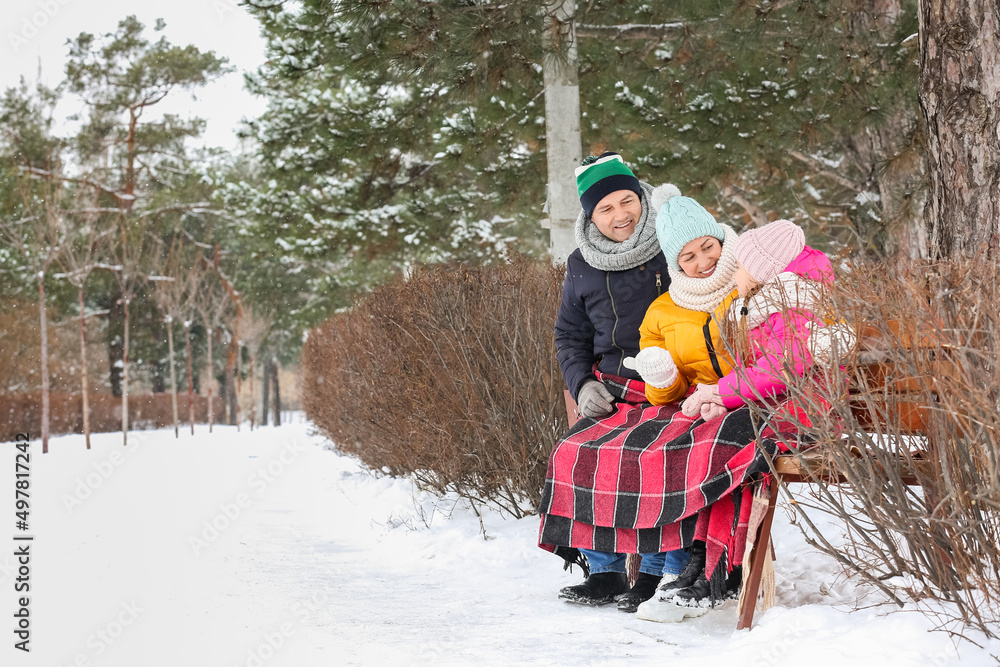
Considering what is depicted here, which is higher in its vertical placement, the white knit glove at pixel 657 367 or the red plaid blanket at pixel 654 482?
the white knit glove at pixel 657 367

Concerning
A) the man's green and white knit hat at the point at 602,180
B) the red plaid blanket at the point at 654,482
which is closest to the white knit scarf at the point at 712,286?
the red plaid blanket at the point at 654,482

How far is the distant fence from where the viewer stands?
20.1m

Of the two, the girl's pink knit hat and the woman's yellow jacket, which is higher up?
the girl's pink knit hat

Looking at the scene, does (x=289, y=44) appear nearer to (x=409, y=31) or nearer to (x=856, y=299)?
(x=409, y=31)

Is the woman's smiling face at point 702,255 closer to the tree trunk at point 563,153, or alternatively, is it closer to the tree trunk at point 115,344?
the tree trunk at point 563,153

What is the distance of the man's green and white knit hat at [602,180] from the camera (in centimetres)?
354

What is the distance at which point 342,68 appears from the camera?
7.41 meters

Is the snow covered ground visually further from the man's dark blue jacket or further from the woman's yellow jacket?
the man's dark blue jacket

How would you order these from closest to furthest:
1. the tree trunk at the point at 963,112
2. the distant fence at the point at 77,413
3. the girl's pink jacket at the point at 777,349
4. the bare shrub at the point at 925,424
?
1. the bare shrub at the point at 925,424
2. the girl's pink jacket at the point at 777,349
3. the tree trunk at the point at 963,112
4. the distant fence at the point at 77,413

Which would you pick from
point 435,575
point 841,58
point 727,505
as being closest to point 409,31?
point 841,58

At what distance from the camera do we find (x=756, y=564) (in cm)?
256

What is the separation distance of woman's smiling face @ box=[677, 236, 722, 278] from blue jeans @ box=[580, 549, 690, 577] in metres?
1.00

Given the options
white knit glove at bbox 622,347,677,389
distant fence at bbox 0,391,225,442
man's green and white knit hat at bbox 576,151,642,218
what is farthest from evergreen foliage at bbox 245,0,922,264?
distant fence at bbox 0,391,225,442

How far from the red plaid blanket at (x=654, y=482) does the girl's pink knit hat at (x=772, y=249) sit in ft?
1.48
